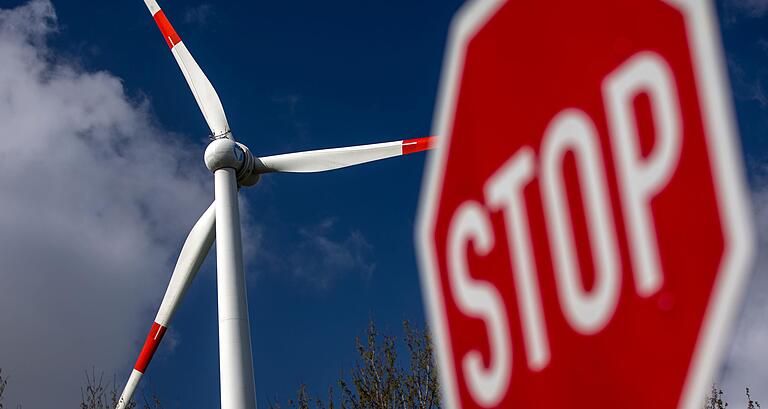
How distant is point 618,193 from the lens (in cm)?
140

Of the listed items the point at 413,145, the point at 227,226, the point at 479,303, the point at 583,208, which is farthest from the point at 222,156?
the point at 583,208

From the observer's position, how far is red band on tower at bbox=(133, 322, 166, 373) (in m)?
18.1

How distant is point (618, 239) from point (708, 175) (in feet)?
0.77

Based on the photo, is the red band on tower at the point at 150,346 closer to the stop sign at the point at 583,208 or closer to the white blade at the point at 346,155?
the white blade at the point at 346,155

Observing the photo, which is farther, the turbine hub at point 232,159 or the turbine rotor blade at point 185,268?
the turbine rotor blade at point 185,268

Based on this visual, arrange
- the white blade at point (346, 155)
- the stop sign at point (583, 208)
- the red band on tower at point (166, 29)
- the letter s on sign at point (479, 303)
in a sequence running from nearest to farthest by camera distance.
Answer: the stop sign at point (583, 208) → the letter s on sign at point (479, 303) → the white blade at point (346, 155) → the red band on tower at point (166, 29)

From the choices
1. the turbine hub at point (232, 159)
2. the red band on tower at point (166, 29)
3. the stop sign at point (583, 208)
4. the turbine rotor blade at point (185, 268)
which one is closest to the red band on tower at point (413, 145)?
the turbine hub at point (232, 159)

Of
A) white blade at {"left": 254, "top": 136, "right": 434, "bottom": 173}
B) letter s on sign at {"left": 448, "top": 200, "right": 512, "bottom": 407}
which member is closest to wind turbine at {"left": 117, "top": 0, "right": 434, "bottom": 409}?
white blade at {"left": 254, "top": 136, "right": 434, "bottom": 173}

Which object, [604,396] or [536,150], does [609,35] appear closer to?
[536,150]

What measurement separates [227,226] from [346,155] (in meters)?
2.42

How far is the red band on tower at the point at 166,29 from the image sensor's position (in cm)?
1889

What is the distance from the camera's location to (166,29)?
1947cm

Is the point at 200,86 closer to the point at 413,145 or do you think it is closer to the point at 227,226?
the point at 227,226

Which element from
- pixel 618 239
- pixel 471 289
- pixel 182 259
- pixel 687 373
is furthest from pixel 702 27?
pixel 182 259
